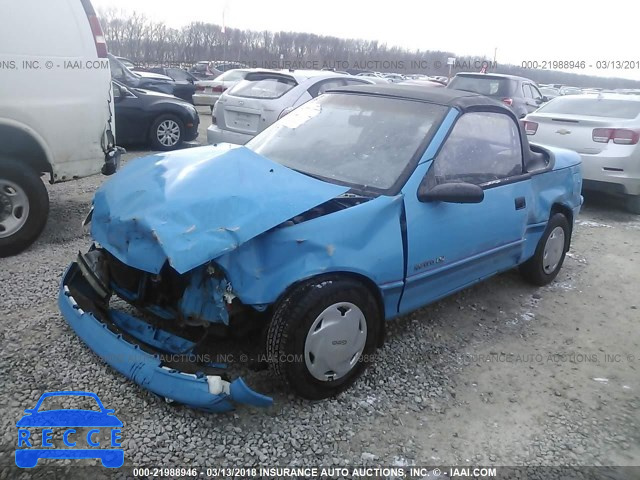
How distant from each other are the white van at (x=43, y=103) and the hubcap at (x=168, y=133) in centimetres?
430

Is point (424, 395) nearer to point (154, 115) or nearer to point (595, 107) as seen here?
point (595, 107)

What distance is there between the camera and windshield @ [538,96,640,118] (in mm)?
7004

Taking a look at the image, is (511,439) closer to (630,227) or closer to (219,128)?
(630,227)

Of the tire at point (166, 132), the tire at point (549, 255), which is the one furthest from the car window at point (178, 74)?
the tire at point (549, 255)

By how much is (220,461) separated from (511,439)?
4.80 ft

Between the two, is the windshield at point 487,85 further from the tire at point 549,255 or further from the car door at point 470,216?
the car door at point 470,216

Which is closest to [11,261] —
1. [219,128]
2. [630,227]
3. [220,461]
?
[220,461]

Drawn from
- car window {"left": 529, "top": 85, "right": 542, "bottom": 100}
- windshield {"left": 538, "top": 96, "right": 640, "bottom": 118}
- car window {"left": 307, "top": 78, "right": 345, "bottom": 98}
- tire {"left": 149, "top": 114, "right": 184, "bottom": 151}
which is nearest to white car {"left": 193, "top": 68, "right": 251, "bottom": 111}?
tire {"left": 149, "top": 114, "right": 184, "bottom": 151}

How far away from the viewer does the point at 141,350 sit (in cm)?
258

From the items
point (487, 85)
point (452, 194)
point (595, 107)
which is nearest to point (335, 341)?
point (452, 194)

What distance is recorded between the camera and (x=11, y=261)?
13.7ft

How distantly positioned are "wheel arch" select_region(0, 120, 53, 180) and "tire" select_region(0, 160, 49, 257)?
0.48 ft

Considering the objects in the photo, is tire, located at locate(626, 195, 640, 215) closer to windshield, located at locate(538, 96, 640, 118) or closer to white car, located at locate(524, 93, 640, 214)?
white car, located at locate(524, 93, 640, 214)

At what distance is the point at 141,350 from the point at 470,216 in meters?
2.10
